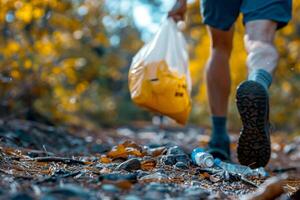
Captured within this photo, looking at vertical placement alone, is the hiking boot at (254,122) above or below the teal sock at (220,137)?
above

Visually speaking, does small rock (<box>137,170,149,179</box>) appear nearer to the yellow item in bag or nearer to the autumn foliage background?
the yellow item in bag

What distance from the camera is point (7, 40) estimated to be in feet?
22.6

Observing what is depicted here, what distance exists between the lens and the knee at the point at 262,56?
270 centimetres

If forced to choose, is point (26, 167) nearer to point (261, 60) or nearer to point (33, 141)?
point (261, 60)

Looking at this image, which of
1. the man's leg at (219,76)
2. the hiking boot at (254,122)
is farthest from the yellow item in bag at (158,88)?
the hiking boot at (254,122)

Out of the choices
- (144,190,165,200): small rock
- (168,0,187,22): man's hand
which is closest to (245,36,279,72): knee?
(168,0,187,22): man's hand

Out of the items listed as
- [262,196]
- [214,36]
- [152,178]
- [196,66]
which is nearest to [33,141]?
[214,36]

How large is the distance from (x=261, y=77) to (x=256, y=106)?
19cm

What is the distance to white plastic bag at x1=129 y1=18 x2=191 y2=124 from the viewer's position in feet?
10.4

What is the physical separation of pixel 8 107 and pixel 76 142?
5.91 feet

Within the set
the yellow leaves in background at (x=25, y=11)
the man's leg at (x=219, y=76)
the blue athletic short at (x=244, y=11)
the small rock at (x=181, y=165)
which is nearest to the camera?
the small rock at (x=181, y=165)

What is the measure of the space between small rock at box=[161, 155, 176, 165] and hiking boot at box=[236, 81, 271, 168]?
34 centimetres

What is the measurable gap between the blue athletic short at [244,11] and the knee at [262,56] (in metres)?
0.16

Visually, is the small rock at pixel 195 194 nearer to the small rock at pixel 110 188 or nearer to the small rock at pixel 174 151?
the small rock at pixel 110 188
